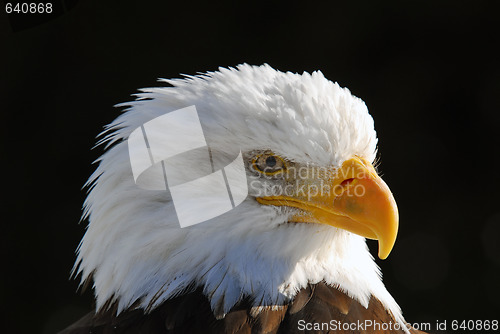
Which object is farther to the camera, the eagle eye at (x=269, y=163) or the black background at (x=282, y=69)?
the black background at (x=282, y=69)

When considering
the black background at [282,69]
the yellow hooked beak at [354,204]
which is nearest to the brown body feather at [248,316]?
the yellow hooked beak at [354,204]

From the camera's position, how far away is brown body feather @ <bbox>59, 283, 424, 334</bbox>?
78.4 inches

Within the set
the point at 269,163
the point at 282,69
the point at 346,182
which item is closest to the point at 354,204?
the point at 346,182

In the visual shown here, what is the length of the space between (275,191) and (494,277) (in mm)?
3384

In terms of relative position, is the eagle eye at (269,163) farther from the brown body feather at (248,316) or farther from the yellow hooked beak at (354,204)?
the brown body feather at (248,316)

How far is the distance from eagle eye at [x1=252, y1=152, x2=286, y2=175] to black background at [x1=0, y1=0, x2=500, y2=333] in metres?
2.43

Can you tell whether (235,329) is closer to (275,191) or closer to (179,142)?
(275,191)

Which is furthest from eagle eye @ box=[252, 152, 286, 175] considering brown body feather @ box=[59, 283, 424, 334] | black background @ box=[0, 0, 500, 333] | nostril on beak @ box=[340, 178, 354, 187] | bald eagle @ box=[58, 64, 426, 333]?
black background @ box=[0, 0, 500, 333]

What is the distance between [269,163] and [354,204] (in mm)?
321

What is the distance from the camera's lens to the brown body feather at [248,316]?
1.99 metres

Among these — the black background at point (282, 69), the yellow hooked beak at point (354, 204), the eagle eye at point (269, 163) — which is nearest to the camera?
the yellow hooked beak at point (354, 204)

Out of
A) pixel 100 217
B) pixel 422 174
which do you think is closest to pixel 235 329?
pixel 100 217

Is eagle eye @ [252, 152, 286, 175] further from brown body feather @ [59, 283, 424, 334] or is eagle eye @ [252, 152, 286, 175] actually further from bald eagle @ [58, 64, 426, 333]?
brown body feather @ [59, 283, 424, 334]

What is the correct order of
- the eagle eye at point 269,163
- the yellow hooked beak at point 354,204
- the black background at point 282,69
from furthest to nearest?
the black background at point 282,69 < the eagle eye at point 269,163 < the yellow hooked beak at point 354,204
